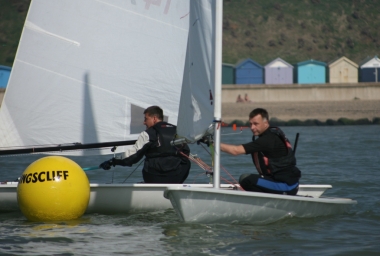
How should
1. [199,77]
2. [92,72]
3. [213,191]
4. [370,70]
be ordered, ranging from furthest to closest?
[370,70], [92,72], [199,77], [213,191]

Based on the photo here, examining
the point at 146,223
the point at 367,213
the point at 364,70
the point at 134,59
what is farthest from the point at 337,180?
the point at 364,70

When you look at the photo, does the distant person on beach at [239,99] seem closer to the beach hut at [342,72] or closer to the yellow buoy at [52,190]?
the beach hut at [342,72]

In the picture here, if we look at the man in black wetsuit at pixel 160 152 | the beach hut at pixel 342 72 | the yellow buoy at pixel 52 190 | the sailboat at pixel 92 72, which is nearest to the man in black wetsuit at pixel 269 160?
the man in black wetsuit at pixel 160 152

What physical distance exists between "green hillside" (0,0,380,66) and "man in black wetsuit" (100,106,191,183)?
119ft

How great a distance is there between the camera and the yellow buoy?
18.4 feet

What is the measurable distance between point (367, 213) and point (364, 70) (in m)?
30.6

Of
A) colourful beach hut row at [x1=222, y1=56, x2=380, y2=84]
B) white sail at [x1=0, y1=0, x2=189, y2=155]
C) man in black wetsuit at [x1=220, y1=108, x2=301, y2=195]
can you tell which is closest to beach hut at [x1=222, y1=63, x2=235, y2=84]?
colourful beach hut row at [x1=222, y1=56, x2=380, y2=84]

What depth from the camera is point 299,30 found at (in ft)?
153

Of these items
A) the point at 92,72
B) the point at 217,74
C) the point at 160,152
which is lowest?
the point at 160,152

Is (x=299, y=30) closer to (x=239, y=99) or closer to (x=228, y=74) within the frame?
(x=228, y=74)

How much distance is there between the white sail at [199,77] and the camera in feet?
17.6

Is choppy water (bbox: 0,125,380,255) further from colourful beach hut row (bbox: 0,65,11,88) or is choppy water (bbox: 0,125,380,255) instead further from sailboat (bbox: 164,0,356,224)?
colourful beach hut row (bbox: 0,65,11,88)

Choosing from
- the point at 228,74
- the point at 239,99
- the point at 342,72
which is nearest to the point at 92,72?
the point at 239,99

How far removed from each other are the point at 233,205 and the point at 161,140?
116 centimetres
